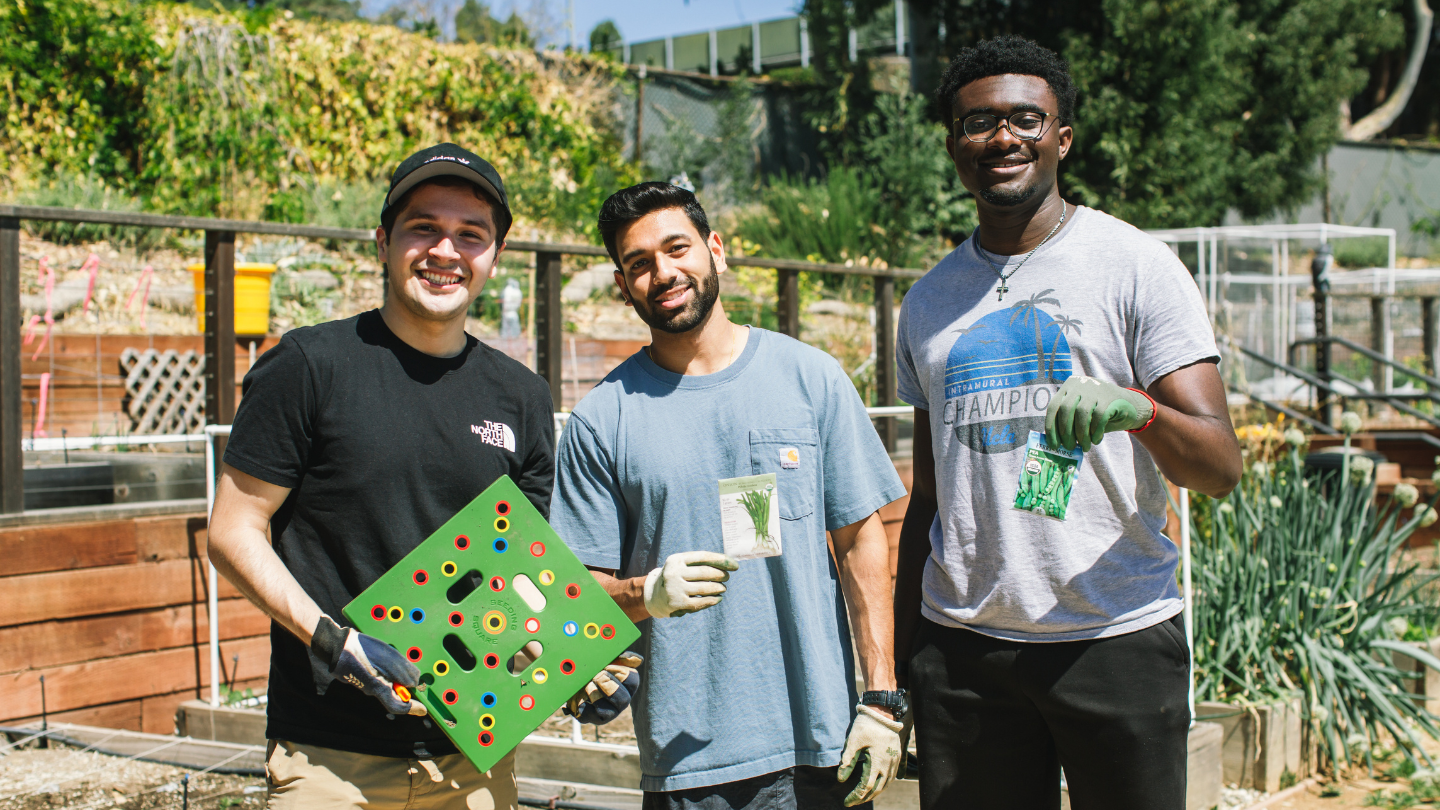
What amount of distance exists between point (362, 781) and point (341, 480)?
21.9 inches

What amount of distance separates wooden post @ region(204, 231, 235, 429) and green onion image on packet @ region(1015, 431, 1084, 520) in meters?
3.79

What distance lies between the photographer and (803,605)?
82.3 inches

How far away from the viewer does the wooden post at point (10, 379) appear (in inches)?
162

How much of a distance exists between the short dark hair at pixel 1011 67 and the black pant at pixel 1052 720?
104cm

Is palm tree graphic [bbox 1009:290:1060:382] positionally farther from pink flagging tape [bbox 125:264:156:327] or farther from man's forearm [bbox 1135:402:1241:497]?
pink flagging tape [bbox 125:264:156:327]

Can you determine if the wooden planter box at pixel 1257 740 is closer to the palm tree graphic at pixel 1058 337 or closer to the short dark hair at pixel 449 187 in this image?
the palm tree graphic at pixel 1058 337

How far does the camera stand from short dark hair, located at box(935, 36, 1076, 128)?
214 centimetres

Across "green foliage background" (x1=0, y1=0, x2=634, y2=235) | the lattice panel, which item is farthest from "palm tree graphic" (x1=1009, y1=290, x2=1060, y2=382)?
"green foliage background" (x1=0, y1=0, x2=634, y2=235)

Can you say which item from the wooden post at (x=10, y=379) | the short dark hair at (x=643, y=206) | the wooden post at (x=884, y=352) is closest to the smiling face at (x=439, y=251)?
the short dark hair at (x=643, y=206)

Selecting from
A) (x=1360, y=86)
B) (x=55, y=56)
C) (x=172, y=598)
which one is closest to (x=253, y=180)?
(x=55, y=56)

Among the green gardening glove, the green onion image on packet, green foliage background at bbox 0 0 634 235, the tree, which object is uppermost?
the tree

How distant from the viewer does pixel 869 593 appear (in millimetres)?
2148

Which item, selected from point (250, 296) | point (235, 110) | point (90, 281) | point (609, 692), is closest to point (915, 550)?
point (609, 692)

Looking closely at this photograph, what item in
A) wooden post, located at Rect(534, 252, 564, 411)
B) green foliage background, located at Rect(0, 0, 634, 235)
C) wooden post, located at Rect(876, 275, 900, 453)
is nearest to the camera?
wooden post, located at Rect(534, 252, 564, 411)
